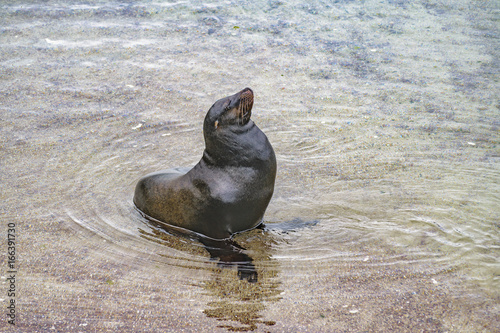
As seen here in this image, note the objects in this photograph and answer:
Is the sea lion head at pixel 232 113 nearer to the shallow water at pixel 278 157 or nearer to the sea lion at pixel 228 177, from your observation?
the sea lion at pixel 228 177

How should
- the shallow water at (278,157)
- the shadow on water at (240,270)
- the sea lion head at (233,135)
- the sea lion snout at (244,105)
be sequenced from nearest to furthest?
the shadow on water at (240,270)
the shallow water at (278,157)
the sea lion snout at (244,105)
the sea lion head at (233,135)

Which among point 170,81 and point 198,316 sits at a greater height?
point 170,81

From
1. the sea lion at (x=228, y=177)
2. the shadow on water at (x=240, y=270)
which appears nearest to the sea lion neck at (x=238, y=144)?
the sea lion at (x=228, y=177)

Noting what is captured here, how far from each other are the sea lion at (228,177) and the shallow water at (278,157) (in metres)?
0.28

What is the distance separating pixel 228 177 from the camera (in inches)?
167

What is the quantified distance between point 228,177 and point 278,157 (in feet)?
5.47

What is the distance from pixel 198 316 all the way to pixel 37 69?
5755mm

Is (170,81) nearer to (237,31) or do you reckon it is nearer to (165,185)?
(237,31)

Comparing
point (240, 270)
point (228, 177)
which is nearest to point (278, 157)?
point (228, 177)

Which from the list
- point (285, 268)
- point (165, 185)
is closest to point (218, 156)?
point (165, 185)

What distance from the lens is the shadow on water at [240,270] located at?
3682 mm

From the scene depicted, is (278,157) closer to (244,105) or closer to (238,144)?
(238,144)

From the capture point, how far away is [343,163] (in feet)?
18.5

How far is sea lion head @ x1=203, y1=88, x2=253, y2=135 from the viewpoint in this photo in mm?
4059
